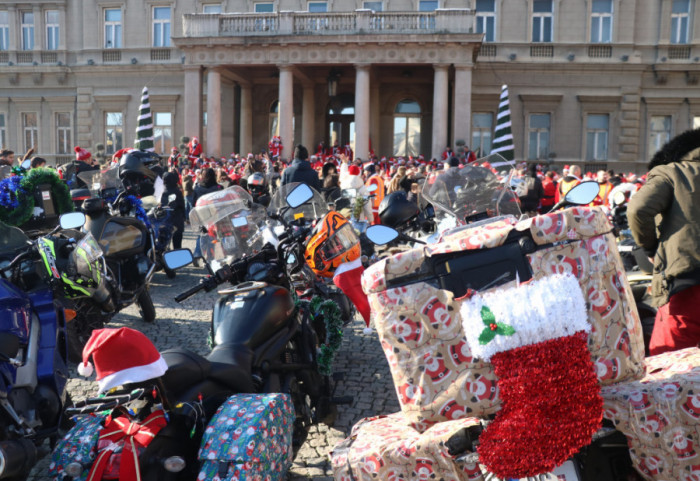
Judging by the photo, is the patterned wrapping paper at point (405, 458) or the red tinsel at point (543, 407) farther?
the patterned wrapping paper at point (405, 458)

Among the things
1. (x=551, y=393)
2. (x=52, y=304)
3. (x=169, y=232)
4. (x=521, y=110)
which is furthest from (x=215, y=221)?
(x=521, y=110)

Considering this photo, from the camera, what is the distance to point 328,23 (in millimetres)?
24375

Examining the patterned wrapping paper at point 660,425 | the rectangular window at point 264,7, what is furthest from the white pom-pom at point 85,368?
the rectangular window at point 264,7

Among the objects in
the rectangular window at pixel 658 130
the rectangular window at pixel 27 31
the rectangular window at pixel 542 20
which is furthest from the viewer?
the rectangular window at pixel 27 31

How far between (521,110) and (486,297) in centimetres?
2792

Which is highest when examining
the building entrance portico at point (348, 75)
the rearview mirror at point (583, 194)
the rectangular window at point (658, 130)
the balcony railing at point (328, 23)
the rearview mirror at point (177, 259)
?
the balcony railing at point (328, 23)

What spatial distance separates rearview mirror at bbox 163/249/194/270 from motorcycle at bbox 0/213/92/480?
0.78 meters

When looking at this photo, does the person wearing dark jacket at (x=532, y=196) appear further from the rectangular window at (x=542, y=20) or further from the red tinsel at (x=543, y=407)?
the rectangular window at (x=542, y=20)

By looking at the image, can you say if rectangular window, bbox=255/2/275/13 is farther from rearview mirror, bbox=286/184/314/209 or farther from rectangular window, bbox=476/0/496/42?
rearview mirror, bbox=286/184/314/209

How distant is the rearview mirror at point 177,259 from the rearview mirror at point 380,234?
40.6 inches

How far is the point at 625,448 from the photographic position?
2.22m

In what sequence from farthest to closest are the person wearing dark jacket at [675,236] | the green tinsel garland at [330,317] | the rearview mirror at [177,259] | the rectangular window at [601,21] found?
the rectangular window at [601,21] → the green tinsel garland at [330,317] → the rearview mirror at [177,259] → the person wearing dark jacket at [675,236]

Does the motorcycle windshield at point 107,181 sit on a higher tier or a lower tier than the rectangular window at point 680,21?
lower

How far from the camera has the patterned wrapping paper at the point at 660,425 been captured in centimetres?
207
